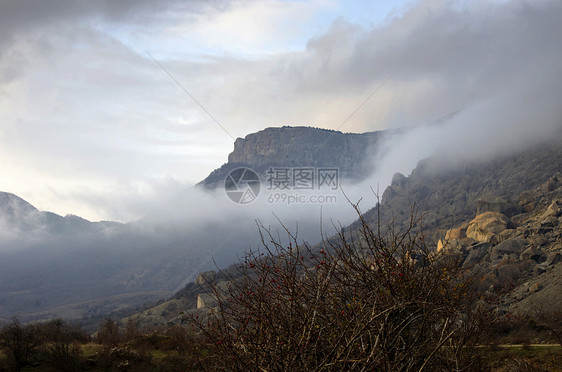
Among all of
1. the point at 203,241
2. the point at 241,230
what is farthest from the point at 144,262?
the point at 241,230

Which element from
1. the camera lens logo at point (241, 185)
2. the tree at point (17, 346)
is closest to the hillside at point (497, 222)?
the tree at point (17, 346)

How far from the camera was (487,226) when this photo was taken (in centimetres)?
7006

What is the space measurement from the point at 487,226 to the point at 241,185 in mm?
119488

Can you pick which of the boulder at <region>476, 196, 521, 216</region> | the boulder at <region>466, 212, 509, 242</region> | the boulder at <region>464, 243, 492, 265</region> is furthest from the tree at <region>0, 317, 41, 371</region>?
the boulder at <region>476, 196, 521, 216</region>

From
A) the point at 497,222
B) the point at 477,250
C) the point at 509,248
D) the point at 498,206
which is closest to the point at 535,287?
the point at 509,248

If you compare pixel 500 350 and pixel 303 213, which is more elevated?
pixel 303 213

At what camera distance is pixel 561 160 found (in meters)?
92.1

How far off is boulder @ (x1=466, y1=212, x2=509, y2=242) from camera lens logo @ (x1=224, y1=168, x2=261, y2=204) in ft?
299

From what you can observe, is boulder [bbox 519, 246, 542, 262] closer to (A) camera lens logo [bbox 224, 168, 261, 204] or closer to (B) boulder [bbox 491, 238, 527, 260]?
(B) boulder [bbox 491, 238, 527, 260]

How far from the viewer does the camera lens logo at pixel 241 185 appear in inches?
6391

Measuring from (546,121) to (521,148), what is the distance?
1204cm

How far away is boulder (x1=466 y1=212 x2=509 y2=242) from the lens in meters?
68.1

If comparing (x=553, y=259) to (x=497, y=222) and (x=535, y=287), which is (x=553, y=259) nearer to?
(x=535, y=287)

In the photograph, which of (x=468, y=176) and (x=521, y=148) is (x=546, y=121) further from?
(x=468, y=176)
